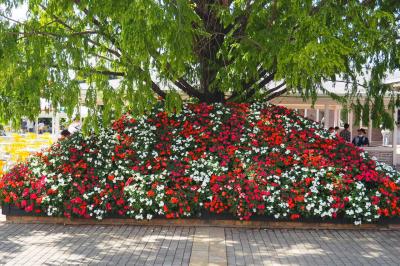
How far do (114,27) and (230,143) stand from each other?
279 centimetres

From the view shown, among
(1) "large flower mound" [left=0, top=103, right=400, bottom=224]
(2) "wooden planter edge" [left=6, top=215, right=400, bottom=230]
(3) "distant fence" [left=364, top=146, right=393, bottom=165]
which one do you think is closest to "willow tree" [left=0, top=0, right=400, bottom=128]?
(1) "large flower mound" [left=0, top=103, right=400, bottom=224]

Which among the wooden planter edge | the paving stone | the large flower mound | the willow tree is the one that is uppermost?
the willow tree

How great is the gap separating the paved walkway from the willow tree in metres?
1.81

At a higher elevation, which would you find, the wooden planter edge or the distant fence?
the distant fence

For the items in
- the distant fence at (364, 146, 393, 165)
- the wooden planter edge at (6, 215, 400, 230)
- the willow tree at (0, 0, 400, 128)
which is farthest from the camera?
the distant fence at (364, 146, 393, 165)

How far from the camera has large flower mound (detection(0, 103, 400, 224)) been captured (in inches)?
271

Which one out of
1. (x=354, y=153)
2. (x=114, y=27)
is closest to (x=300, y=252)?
(x=354, y=153)

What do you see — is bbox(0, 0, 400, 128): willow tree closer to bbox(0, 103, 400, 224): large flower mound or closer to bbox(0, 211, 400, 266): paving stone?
bbox(0, 103, 400, 224): large flower mound

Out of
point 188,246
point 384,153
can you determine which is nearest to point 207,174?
point 188,246

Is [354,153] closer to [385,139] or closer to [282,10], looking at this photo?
[282,10]

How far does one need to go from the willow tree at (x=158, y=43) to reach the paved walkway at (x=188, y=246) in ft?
5.95

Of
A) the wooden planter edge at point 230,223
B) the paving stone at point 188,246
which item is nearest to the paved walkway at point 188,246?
the paving stone at point 188,246

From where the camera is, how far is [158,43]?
19.3 feet

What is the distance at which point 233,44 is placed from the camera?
760 centimetres
